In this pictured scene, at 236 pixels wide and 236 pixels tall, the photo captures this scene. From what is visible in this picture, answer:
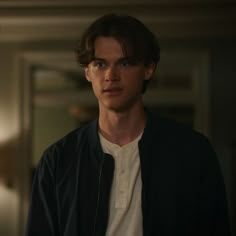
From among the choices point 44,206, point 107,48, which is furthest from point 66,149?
point 107,48

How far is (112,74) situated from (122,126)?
0.42 feet

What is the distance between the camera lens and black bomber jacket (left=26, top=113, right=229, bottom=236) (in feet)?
3.16

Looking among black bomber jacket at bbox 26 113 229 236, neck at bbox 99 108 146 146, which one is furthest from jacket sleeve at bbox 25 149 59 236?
neck at bbox 99 108 146 146

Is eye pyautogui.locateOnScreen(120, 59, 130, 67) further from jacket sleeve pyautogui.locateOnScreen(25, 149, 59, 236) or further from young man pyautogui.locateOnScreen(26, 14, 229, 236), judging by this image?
jacket sleeve pyautogui.locateOnScreen(25, 149, 59, 236)

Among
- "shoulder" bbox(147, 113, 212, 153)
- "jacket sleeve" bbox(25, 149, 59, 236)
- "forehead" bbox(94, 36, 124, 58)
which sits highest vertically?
"forehead" bbox(94, 36, 124, 58)

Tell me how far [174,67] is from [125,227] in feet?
11.0

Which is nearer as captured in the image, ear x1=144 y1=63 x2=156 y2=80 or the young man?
the young man

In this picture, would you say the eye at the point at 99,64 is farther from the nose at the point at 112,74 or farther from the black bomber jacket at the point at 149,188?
the black bomber jacket at the point at 149,188

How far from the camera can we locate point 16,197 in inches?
168

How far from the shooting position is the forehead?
3.23ft

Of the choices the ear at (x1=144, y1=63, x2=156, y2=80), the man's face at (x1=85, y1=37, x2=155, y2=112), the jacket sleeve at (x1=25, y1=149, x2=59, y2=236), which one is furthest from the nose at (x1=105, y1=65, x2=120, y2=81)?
the jacket sleeve at (x1=25, y1=149, x2=59, y2=236)

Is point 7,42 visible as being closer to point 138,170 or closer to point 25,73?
point 25,73

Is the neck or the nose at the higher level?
the nose

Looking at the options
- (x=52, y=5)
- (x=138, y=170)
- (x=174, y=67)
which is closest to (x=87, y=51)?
(x=138, y=170)
